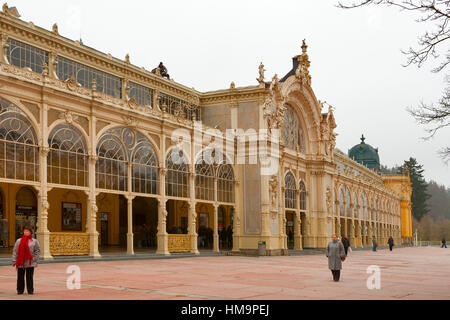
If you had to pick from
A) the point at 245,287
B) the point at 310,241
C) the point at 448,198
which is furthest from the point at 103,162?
the point at 448,198

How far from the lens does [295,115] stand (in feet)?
167

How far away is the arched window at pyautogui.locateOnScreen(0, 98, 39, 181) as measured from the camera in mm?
24047

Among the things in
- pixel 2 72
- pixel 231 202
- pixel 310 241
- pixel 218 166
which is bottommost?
pixel 310 241

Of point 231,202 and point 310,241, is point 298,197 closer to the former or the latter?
point 310,241

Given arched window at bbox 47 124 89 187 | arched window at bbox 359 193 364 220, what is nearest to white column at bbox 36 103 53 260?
arched window at bbox 47 124 89 187

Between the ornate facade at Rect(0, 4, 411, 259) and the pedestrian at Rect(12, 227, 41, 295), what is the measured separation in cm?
1132

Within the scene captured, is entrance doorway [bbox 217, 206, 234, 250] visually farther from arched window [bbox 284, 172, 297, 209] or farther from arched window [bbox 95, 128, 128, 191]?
arched window [bbox 95, 128, 128, 191]

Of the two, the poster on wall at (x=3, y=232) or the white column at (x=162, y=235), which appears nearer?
the poster on wall at (x=3, y=232)

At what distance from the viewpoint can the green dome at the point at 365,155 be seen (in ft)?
347

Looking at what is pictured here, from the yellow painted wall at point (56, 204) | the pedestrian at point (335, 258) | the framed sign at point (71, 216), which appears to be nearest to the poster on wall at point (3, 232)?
the yellow painted wall at point (56, 204)

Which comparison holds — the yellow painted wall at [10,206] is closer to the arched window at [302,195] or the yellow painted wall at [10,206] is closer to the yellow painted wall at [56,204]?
the yellow painted wall at [56,204]

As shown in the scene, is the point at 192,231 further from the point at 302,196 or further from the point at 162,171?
the point at 302,196

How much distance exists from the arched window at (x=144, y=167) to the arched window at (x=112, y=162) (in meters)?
Result: 0.82
